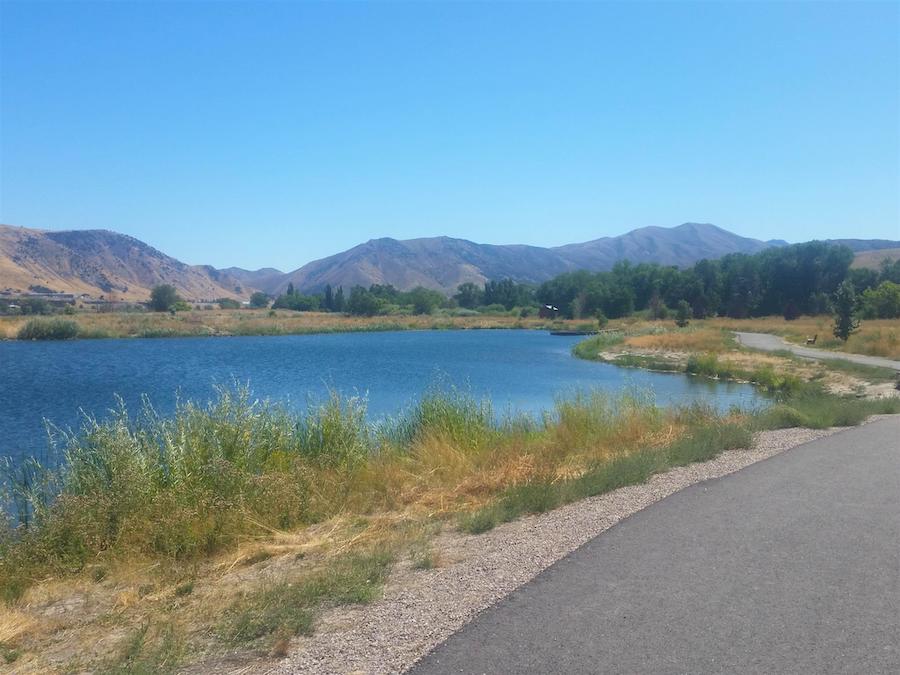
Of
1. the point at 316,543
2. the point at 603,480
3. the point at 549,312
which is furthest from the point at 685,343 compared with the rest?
the point at 549,312

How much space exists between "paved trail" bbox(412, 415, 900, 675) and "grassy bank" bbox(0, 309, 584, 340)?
8139cm

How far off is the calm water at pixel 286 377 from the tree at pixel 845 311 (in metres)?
11.1

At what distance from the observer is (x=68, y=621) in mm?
7086

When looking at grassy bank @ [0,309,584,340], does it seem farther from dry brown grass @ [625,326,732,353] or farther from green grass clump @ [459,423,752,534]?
green grass clump @ [459,423,752,534]

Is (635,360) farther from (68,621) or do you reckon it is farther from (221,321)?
(221,321)

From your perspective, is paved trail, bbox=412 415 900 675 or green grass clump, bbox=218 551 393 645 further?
green grass clump, bbox=218 551 393 645

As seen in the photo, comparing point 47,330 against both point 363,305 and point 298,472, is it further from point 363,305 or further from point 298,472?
A: point 298,472

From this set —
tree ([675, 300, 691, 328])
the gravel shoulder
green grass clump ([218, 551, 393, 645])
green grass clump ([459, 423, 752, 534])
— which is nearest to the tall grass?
green grass clump ([459, 423, 752, 534])

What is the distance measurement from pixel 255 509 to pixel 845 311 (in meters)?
44.3

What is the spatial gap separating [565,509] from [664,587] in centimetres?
295

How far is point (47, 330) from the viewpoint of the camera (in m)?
77.0

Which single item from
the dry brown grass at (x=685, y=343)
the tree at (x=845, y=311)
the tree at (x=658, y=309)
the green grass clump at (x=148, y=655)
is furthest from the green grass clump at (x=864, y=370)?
the tree at (x=658, y=309)

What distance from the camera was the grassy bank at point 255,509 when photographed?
20.1 feet

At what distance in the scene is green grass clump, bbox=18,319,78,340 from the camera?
76.9 meters
